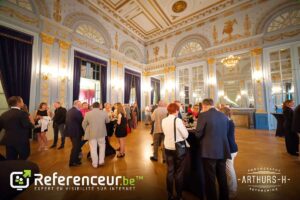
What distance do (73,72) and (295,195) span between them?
8022 millimetres

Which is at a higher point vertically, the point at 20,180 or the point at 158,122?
the point at 158,122

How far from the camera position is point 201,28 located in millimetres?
9047

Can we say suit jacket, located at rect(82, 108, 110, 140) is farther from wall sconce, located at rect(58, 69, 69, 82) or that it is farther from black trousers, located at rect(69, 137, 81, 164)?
wall sconce, located at rect(58, 69, 69, 82)

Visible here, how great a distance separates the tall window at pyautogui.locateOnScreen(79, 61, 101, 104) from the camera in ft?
23.9

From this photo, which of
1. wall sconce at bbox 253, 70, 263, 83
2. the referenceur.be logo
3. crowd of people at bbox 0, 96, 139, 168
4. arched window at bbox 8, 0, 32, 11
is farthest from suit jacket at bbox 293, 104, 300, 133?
arched window at bbox 8, 0, 32, 11

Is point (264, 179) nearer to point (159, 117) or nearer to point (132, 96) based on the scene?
point (159, 117)

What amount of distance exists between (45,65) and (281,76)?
11.1 m

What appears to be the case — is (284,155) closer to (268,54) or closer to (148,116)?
(268,54)

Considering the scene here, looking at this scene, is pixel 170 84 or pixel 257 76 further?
pixel 170 84

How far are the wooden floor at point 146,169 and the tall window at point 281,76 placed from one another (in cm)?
376

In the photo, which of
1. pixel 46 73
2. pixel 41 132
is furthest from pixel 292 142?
pixel 46 73

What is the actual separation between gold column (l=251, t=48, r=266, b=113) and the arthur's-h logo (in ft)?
29.8

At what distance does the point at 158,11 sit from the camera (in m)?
8.27

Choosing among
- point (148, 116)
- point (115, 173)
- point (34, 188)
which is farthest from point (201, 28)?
point (34, 188)
